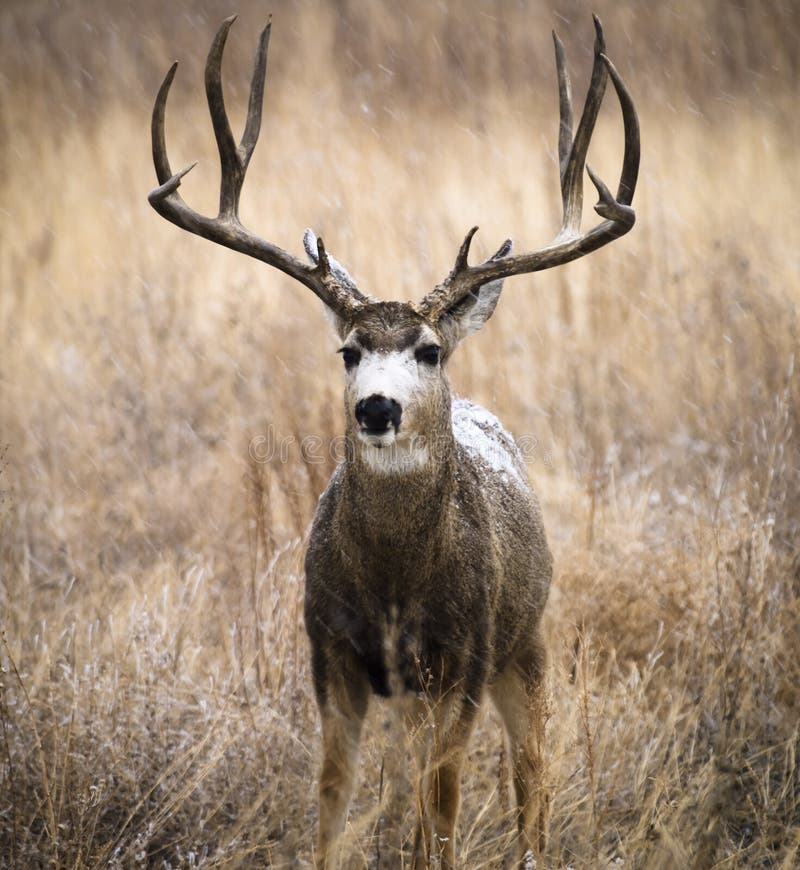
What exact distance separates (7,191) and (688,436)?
732 cm

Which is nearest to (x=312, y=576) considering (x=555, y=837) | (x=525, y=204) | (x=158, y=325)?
(x=555, y=837)

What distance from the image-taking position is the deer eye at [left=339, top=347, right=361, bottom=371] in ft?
13.8

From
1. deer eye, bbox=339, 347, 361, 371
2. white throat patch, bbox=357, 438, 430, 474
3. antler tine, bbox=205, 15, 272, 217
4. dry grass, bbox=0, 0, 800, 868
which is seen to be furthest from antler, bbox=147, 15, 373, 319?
dry grass, bbox=0, 0, 800, 868

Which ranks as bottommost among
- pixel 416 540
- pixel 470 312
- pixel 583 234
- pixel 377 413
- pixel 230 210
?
pixel 416 540

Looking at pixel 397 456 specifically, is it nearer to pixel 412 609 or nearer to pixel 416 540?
pixel 416 540

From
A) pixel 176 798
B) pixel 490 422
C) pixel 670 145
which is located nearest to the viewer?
pixel 176 798

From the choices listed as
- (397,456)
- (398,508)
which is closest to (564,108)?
(397,456)

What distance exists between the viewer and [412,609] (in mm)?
4047

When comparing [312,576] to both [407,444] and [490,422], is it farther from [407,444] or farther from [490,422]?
[490,422]

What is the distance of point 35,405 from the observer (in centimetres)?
843

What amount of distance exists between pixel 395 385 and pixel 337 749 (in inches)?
58.4

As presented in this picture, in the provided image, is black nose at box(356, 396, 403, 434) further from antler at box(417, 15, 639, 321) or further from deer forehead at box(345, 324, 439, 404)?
antler at box(417, 15, 639, 321)

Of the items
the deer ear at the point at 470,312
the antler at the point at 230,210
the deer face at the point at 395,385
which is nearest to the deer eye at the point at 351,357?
the deer face at the point at 395,385

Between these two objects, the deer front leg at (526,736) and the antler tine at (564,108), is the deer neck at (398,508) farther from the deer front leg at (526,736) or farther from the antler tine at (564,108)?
the antler tine at (564,108)
